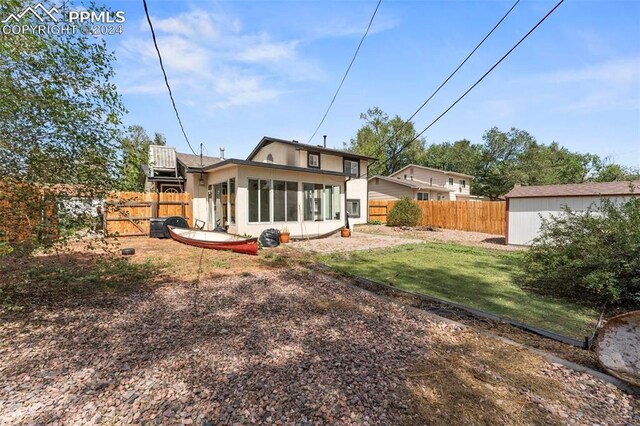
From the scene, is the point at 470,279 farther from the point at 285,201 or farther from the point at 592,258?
the point at 285,201

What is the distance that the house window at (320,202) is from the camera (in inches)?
480

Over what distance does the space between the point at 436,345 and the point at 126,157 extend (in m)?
5.07

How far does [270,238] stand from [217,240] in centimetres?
185

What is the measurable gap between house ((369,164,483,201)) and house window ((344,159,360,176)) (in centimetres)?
583

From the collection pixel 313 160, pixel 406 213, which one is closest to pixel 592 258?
pixel 406 213

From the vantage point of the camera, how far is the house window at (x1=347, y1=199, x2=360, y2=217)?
2009 centimetres

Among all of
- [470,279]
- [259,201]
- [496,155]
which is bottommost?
[470,279]

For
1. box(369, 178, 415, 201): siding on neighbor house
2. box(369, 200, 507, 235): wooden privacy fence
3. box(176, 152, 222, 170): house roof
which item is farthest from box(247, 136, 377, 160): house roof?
box(369, 178, 415, 201): siding on neighbor house

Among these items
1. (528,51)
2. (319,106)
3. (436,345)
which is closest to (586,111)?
(528,51)

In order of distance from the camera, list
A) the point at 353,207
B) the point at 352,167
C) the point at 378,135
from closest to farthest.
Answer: the point at 353,207
the point at 352,167
the point at 378,135

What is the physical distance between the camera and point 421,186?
25.2m

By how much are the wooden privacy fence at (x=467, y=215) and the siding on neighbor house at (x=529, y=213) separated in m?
2.24

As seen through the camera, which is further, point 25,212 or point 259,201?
point 259,201

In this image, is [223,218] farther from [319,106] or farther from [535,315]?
[535,315]
